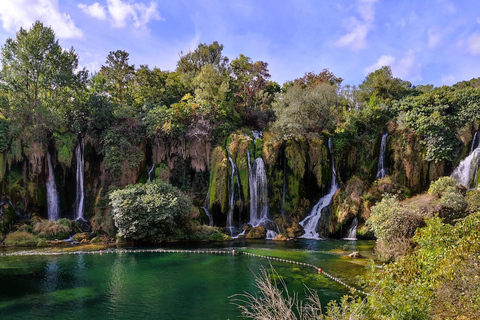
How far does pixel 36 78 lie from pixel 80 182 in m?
10.7

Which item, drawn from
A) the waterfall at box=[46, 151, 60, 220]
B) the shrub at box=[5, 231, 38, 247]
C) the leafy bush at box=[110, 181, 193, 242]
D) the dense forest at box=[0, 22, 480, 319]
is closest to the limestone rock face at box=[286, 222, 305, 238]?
the dense forest at box=[0, 22, 480, 319]

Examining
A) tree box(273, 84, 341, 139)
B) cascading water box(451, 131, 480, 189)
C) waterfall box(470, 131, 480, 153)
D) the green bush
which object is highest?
tree box(273, 84, 341, 139)

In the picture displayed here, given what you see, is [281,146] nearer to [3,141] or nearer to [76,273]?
[76,273]

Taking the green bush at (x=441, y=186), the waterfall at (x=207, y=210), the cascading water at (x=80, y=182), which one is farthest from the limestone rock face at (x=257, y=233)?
the cascading water at (x=80, y=182)

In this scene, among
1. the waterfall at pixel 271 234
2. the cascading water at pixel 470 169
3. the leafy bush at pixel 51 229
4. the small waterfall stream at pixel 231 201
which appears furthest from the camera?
the small waterfall stream at pixel 231 201

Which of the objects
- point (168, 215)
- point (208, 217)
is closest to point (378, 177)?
point (208, 217)

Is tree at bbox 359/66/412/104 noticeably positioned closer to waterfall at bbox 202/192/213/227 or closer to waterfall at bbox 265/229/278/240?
waterfall at bbox 265/229/278/240

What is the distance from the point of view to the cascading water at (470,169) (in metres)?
24.3

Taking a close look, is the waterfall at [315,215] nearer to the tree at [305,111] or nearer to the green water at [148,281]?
the green water at [148,281]

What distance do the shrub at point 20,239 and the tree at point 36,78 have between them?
8.66 metres

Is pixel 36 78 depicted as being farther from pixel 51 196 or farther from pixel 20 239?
pixel 20 239

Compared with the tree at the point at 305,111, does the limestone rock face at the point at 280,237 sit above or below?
below

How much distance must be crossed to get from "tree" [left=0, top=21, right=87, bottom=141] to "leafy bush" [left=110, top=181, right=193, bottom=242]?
36.0ft

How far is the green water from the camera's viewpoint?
1148cm
